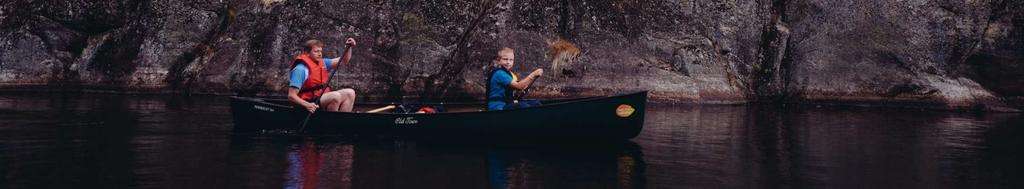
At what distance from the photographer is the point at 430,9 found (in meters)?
31.3

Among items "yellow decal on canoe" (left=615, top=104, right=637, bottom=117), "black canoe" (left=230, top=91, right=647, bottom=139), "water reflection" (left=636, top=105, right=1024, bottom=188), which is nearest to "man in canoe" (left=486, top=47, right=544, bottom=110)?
"black canoe" (left=230, top=91, right=647, bottom=139)

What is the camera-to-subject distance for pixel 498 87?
16453 mm

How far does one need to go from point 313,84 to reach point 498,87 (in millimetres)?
2948

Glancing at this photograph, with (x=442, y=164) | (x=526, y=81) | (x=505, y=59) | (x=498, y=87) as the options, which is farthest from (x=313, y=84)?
(x=442, y=164)

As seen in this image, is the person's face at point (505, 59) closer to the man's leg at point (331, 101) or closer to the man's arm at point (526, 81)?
the man's arm at point (526, 81)

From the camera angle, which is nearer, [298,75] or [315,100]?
[298,75]

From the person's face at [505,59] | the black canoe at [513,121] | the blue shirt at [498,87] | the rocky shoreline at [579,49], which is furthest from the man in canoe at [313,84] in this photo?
the rocky shoreline at [579,49]

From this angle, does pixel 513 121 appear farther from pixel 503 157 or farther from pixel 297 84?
pixel 297 84

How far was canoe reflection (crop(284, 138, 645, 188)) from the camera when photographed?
37.2ft

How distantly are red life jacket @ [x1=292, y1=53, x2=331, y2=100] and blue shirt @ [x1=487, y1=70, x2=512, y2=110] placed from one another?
105 inches

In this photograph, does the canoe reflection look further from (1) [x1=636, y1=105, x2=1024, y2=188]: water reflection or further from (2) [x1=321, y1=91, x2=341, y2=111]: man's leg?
(2) [x1=321, y1=91, x2=341, y2=111]: man's leg

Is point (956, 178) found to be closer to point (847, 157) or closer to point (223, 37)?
point (847, 157)

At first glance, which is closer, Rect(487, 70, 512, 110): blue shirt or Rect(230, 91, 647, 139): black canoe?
Rect(230, 91, 647, 139): black canoe

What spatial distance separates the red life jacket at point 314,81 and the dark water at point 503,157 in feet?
3.79
